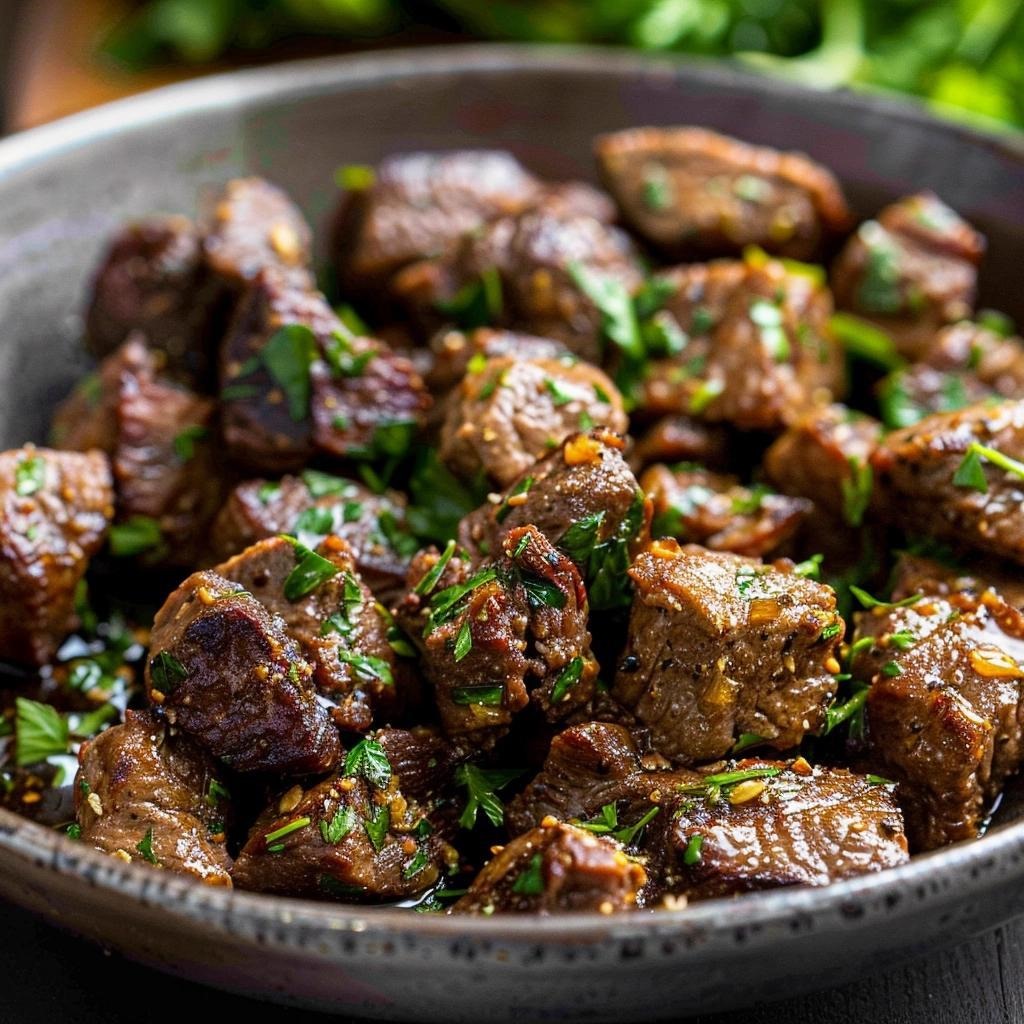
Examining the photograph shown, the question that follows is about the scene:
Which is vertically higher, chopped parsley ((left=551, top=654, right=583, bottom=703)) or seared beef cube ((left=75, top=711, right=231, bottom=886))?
chopped parsley ((left=551, top=654, right=583, bottom=703))

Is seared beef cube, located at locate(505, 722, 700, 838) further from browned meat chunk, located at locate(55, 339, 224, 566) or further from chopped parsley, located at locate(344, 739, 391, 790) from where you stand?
browned meat chunk, located at locate(55, 339, 224, 566)

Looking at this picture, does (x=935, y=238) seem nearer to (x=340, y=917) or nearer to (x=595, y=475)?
(x=595, y=475)

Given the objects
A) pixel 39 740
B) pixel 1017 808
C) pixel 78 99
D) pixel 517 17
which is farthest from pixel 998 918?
pixel 78 99

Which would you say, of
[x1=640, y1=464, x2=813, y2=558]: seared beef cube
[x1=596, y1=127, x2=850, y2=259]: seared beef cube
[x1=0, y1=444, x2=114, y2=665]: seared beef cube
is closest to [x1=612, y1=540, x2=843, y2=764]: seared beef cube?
[x1=640, y1=464, x2=813, y2=558]: seared beef cube

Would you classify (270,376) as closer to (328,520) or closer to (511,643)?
(328,520)

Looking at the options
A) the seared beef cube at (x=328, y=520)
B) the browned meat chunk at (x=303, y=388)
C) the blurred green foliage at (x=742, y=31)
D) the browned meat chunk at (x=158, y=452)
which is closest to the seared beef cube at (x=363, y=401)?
the browned meat chunk at (x=303, y=388)

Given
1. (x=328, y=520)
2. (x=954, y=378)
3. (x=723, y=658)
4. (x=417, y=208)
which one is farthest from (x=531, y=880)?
(x=417, y=208)

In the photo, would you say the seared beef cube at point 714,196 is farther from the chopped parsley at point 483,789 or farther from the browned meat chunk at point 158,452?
the chopped parsley at point 483,789
